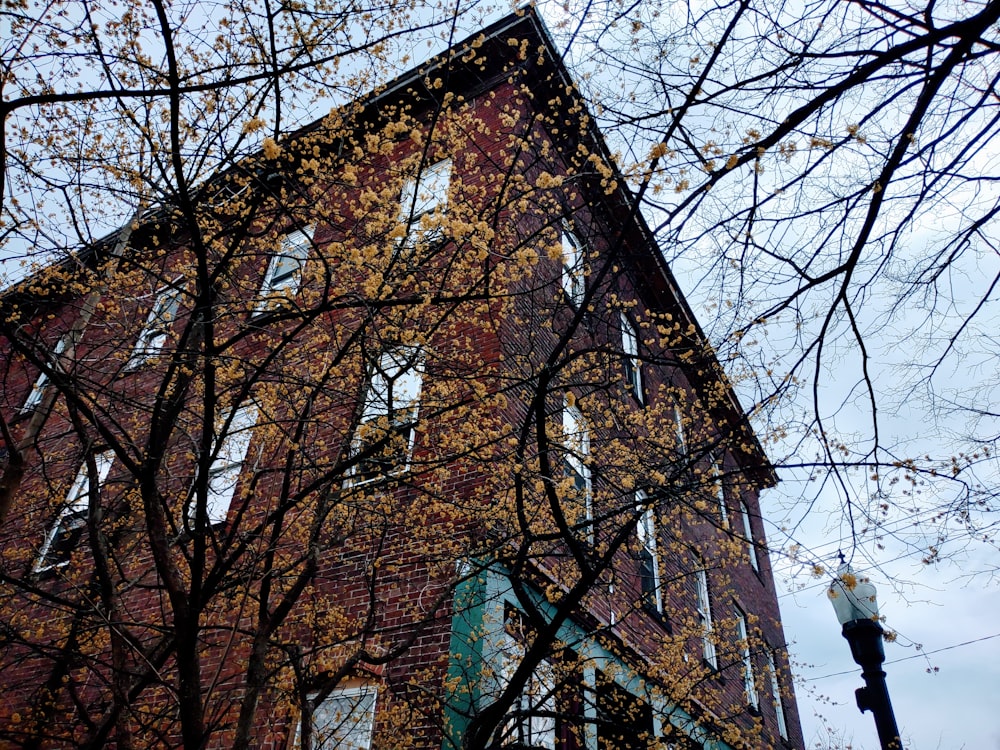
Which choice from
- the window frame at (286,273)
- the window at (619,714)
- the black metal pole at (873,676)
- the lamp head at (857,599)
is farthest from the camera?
the window at (619,714)

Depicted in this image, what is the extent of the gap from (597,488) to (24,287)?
6.64 m

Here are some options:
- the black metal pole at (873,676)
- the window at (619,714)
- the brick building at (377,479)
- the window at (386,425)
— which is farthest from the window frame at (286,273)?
the window at (619,714)

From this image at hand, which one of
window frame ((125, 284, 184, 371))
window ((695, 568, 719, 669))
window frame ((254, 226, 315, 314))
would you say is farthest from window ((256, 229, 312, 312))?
window ((695, 568, 719, 669))

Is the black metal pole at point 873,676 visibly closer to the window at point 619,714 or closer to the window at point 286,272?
the window at point 619,714

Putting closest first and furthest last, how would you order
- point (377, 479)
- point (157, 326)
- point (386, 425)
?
point (386, 425)
point (377, 479)
point (157, 326)

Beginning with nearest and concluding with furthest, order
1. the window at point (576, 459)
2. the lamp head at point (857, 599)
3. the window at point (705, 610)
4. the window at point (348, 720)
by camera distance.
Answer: the lamp head at point (857, 599) < the window at point (348, 720) < the window at point (576, 459) < the window at point (705, 610)

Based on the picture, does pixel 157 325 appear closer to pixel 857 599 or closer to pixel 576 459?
pixel 576 459

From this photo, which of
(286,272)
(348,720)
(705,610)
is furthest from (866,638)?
(705,610)

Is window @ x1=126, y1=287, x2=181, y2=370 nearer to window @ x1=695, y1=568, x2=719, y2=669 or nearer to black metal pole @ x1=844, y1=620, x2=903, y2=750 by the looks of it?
black metal pole @ x1=844, y1=620, x2=903, y2=750

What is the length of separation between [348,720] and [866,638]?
4.11 meters

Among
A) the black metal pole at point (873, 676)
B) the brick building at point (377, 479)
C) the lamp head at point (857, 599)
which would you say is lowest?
the black metal pole at point (873, 676)

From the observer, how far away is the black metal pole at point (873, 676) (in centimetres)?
411

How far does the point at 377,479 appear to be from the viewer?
7027 millimetres

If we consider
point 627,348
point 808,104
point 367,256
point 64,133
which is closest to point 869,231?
point 808,104
